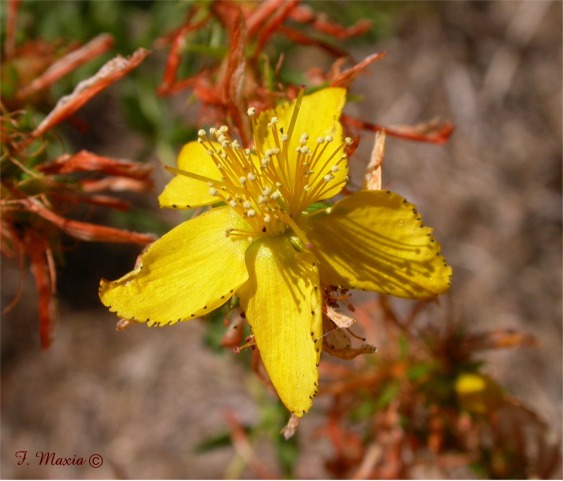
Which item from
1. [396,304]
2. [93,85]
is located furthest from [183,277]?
[396,304]

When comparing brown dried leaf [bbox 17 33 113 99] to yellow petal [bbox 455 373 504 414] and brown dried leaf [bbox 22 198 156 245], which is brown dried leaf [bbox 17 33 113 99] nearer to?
brown dried leaf [bbox 22 198 156 245]

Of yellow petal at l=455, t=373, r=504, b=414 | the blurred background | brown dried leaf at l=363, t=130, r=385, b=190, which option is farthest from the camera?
the blurred background

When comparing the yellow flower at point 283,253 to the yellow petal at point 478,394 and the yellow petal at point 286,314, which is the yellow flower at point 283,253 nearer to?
the yellow petal at point 286,314

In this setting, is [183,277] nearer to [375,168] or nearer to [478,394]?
[375,168]

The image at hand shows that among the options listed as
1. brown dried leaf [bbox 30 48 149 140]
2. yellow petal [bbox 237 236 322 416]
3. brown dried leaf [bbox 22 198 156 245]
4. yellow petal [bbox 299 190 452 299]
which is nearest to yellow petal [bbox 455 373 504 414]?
yellow petal [bbox 299 190 452 299]

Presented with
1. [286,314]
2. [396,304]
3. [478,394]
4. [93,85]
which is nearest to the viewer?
[286,314]

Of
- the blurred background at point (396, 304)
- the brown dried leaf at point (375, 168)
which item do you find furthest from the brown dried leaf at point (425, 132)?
the blurred background at point (396, 304)

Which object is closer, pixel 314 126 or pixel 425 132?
pixel 314 126
